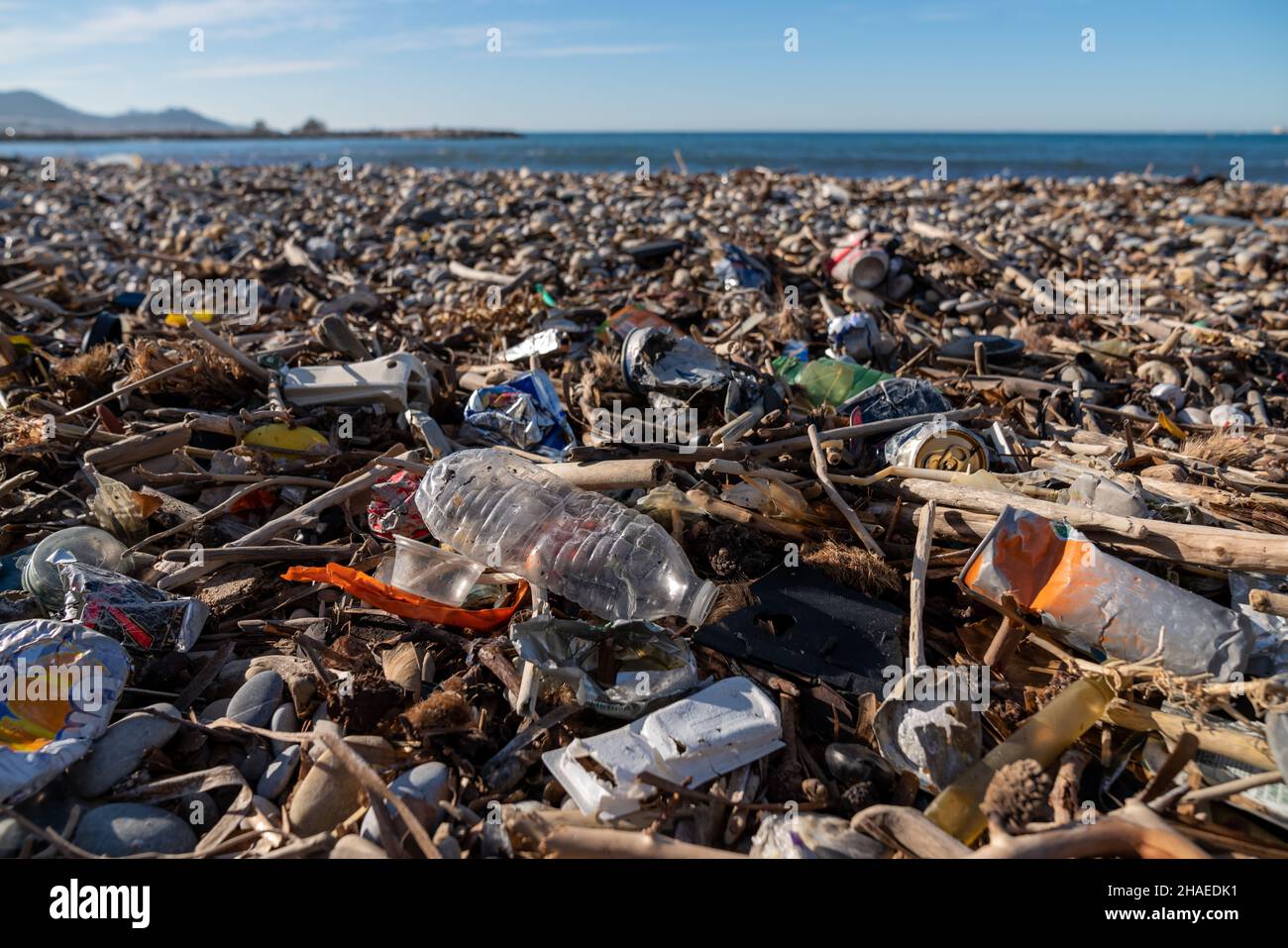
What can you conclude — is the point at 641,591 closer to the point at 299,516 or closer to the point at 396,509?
the point at 396,509

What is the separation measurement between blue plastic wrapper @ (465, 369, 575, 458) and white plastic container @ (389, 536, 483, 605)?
0.92 m

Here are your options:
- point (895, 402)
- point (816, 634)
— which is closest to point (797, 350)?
point (895, 402)

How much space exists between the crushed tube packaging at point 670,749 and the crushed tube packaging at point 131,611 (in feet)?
4.69

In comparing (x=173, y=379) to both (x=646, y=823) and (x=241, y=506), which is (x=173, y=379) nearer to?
(x=241, y=506)

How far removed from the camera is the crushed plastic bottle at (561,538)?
8.85 feet

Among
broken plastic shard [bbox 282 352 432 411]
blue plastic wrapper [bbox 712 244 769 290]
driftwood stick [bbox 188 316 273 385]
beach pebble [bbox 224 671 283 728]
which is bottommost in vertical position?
beach pebble [bbox 224 671 283 728]

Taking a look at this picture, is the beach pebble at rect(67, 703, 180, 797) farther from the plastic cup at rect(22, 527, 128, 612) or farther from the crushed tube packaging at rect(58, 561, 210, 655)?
the plastic cup at rect(22, 527, 128, 612)

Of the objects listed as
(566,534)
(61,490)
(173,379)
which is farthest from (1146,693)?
(173,379)

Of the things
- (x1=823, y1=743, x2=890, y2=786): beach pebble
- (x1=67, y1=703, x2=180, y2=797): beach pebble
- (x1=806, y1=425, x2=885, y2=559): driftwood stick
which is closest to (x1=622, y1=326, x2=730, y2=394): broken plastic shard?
(x1=806, y1=425, x2=885, y2=559): driftwood stick

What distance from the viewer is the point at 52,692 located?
2.14 metres

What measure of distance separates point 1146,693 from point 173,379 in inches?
184

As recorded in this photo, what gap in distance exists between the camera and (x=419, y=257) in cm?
859

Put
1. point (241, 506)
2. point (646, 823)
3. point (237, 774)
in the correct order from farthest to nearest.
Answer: point (241, 506) < point (237, 774) < point (646, 823)

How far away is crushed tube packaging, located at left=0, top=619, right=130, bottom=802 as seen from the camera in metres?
1.99
